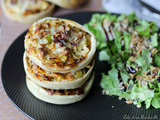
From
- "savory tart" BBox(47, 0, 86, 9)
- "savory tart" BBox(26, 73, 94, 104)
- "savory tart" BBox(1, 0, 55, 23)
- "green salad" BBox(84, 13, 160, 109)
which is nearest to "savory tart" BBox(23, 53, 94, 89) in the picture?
"savory tart" BBox(26, 73, 94, 104)

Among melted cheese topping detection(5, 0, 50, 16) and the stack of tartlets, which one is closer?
the stack of tartlets

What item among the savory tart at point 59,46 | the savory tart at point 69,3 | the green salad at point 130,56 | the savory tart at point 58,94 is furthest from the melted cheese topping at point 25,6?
the savory tart at point 58,94

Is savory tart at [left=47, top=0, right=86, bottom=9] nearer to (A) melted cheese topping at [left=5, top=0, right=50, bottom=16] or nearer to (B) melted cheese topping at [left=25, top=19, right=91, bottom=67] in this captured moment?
(A) melted cheese topping at [left=5, top=0, right=50, bottom=16]

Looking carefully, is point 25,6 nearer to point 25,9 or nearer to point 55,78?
point 25,9

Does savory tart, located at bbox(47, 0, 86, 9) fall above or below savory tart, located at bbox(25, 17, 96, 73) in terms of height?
below

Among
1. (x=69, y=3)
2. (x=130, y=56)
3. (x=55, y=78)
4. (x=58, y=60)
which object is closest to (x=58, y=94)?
(x=55, y=78)

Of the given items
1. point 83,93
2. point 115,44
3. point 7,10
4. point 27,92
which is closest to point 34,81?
point 27,92

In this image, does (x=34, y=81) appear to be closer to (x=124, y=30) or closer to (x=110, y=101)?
→ (x=110, y=101)
